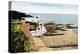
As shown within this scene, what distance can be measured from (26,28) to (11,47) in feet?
0.82

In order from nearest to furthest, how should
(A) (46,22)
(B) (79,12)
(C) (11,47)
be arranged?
1. (C) (11,47)
2. (A) (46,22)
3. (B) (79,12)

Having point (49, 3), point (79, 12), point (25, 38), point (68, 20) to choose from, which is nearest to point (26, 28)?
point (25, 38)

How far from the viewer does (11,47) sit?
5.88ft

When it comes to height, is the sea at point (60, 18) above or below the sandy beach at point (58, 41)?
above

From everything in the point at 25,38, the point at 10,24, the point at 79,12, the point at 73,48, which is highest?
the point at 79,12

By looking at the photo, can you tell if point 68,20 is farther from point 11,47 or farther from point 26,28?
point 11,47

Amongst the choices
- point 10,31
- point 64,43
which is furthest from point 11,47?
point 64,43

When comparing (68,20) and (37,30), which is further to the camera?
(68,20)

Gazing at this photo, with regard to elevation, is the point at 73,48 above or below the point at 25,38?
below

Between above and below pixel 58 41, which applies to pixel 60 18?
above

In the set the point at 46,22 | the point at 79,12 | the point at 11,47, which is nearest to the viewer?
the point at 11,47

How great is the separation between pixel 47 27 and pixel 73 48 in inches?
15.8

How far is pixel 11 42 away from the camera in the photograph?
70.7 inches

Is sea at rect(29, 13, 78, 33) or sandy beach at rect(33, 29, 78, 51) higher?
sea at rect(29, 13, 78, 33)
